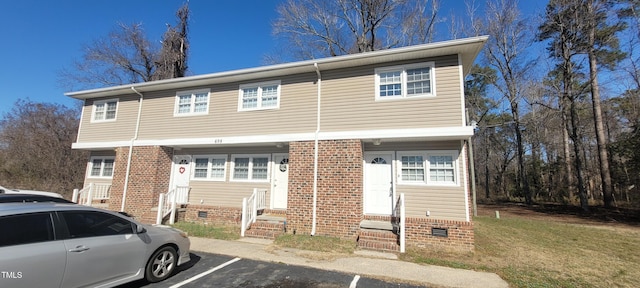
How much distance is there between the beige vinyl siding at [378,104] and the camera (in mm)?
7949

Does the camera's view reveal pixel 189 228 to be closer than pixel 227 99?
Yes

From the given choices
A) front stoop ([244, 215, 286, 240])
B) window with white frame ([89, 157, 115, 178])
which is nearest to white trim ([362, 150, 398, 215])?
front stoop ([244, 215, 286, 240])

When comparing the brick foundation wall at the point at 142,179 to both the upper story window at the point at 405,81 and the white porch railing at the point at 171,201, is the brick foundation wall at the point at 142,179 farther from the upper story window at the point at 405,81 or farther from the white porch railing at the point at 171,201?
the upper story window at the point at 405,81

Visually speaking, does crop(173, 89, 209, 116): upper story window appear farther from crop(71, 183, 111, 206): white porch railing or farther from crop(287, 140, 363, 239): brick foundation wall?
crop(71, 183, 111, 206): white porch railing

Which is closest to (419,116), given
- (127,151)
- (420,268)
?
(420,268)

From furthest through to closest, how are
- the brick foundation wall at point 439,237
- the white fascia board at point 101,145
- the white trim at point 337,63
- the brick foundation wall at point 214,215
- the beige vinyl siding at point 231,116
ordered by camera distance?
the white fascia board at point 101,145
the brick foundation wall at point 214,215
the beige vinyl siding at point 231,116
the white trim at point 337,63
the brick foundation wall at point 439,237

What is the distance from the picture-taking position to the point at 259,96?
33.6ft

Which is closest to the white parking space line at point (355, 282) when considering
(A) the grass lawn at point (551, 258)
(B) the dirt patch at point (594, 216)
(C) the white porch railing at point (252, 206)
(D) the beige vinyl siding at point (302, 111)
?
(A) the grass lawn at point (551, 258)

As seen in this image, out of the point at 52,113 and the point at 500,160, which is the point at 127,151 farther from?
the point at 500,160

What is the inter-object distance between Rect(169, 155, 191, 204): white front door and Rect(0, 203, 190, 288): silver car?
6736 millimetres

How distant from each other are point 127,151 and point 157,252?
875cm

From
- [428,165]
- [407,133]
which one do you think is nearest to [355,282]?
[407,133]

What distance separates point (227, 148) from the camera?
35.8ft

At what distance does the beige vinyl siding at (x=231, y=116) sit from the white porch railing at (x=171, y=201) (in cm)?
220
